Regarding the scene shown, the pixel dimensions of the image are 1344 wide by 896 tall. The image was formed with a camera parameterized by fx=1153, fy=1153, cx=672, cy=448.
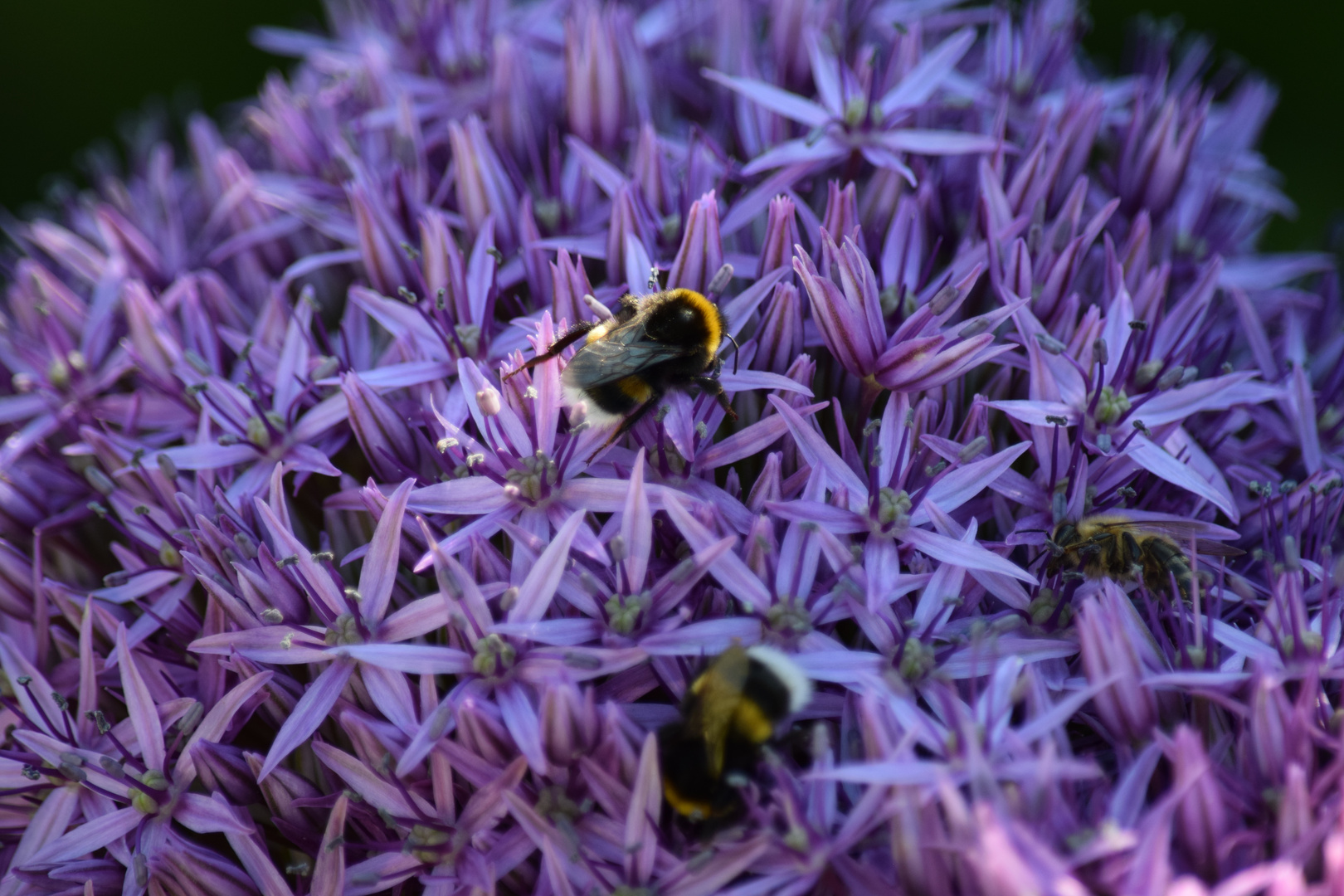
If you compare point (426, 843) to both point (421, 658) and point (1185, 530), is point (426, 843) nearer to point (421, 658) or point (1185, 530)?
point (421, 658)

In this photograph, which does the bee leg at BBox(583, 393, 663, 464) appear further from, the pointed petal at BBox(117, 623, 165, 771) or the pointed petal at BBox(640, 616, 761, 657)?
the pointed petal at BBox(117, 623, 165, 771)

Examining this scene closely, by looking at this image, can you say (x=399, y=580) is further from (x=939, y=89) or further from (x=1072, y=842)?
(x=939, y=89)

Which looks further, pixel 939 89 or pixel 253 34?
pixel 253 34

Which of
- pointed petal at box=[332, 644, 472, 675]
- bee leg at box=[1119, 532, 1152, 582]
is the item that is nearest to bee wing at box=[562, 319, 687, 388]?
pointed petal at box=[332, 644, 472, 675]

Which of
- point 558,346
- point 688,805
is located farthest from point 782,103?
→ point 688,805

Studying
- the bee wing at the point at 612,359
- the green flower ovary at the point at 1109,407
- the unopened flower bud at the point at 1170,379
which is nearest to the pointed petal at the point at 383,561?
the bee wing at the point at 612,359

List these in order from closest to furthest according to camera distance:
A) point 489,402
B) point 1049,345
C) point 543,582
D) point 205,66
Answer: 1. point 543,582
2. point 489,402
3. point 1049,345
4. point 205,66

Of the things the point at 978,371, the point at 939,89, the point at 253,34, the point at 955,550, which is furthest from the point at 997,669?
the point at 253,34

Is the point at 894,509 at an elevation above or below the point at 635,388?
below
